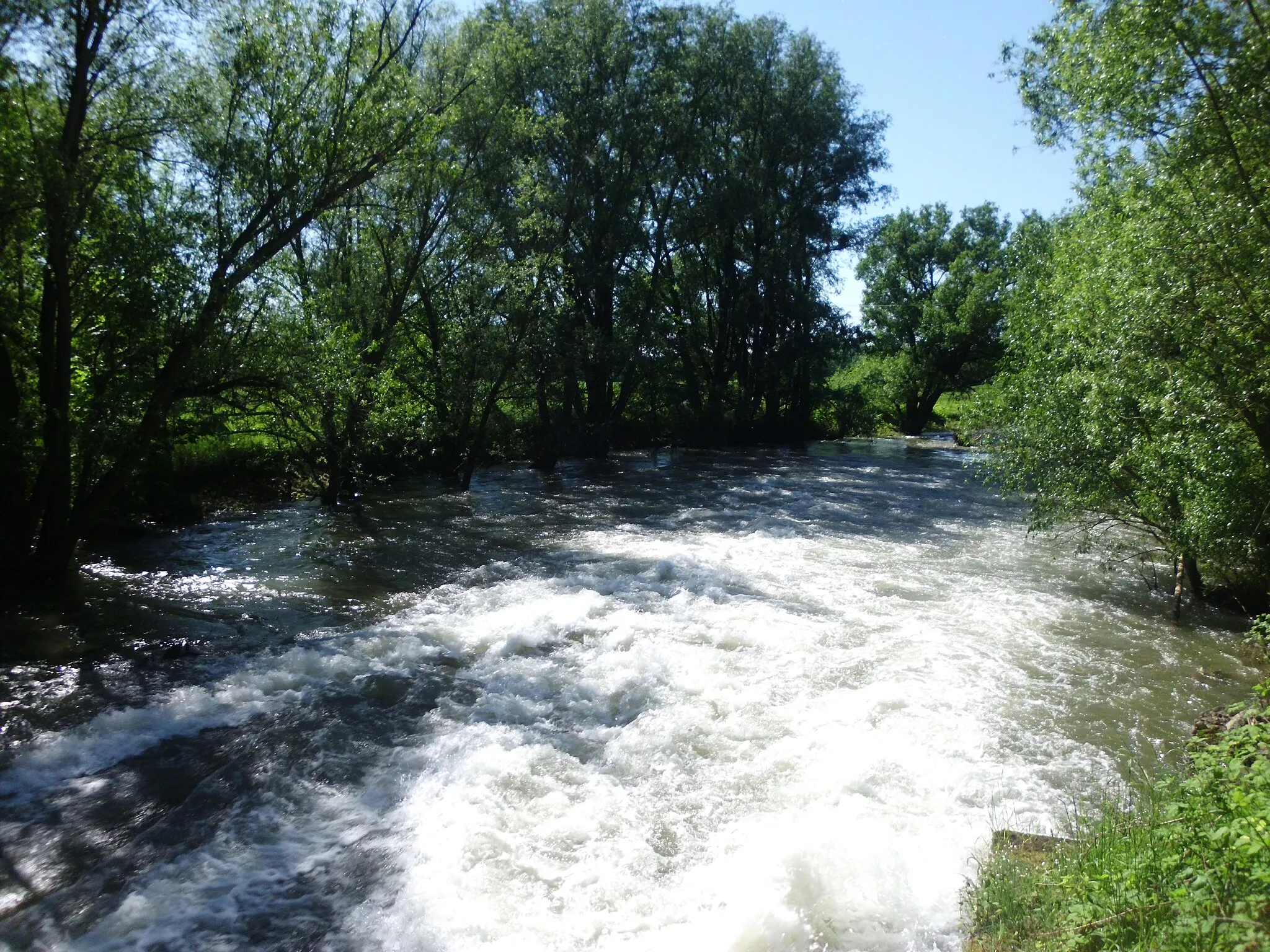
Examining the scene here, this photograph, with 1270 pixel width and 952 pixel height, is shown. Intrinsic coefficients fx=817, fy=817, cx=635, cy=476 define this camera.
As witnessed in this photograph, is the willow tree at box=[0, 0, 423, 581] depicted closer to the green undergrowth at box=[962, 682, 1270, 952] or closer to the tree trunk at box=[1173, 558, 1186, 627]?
the green undergrowth at box=[962, 682, 1270, 952]

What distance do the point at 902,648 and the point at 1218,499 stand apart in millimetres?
4208

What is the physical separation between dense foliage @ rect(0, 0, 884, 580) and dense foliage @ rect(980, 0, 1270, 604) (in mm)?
9776

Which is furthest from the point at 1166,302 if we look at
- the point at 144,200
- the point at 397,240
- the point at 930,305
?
the point at 930,305

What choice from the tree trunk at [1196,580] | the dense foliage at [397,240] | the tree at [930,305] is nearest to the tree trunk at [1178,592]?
the tree trunk at [1196,580]

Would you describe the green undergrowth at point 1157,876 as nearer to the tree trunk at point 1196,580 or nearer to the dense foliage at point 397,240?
the tree trunk at point 1196,580

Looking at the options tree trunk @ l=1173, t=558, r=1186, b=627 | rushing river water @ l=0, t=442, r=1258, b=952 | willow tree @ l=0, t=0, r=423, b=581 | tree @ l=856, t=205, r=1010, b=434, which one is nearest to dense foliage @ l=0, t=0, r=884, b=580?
willow tree @ l=0, t=0, r=423, b=581

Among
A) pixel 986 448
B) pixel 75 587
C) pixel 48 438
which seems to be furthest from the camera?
pixel 986 448

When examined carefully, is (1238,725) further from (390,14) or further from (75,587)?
(390,14)

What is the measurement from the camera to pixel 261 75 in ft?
38.7

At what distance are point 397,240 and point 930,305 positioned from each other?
34128 mm

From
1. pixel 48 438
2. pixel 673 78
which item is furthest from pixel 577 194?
pixel 48 438

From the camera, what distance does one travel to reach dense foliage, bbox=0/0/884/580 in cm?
1041

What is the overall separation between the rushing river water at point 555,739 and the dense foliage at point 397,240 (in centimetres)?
314

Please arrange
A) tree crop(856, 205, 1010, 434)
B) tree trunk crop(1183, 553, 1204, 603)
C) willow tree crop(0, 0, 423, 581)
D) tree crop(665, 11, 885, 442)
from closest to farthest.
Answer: willow tree crop(0, 0, 423, 581)
tree trunk crop(1183, 553, 1204, 603)
tree crop(665, 11, 885, 442)
tree crop(856, 205, 1010, 434)
